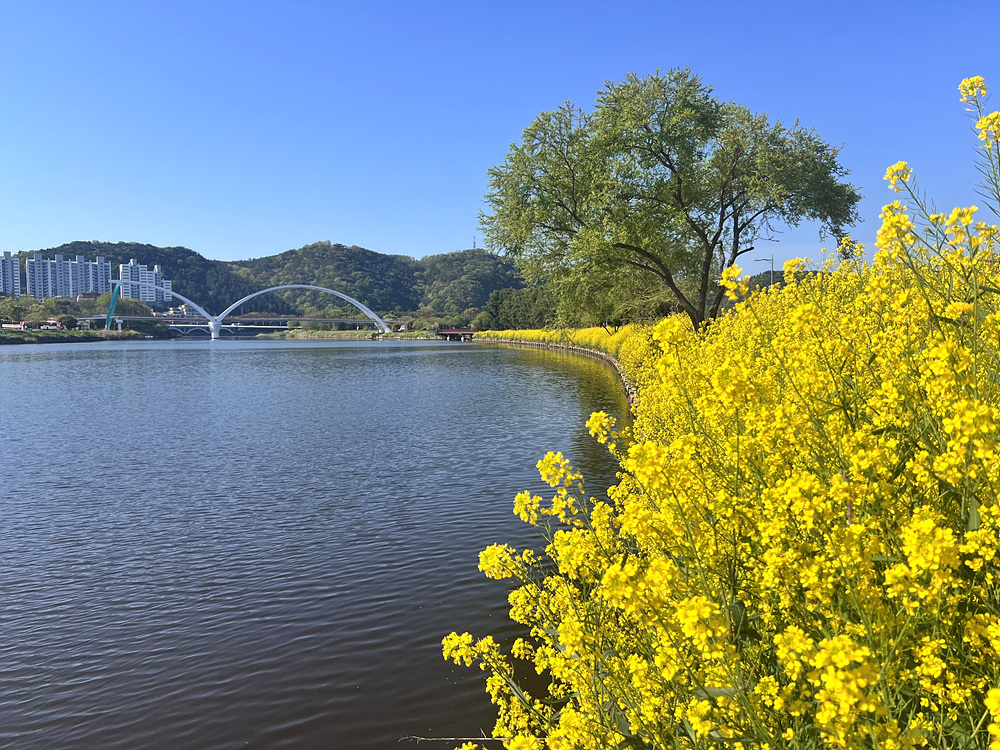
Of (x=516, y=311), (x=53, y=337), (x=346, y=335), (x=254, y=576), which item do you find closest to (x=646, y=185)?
(x=254, y=576)

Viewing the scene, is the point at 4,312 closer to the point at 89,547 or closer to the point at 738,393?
the point at 89,547

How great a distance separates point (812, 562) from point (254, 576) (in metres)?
8.27

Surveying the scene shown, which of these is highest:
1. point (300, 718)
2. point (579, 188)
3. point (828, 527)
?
point (579, 188)

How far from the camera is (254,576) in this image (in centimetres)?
941

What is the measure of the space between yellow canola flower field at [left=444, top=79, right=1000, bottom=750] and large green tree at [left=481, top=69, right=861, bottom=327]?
18303 mm

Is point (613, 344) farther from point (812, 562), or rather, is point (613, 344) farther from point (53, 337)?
point (53, 337)

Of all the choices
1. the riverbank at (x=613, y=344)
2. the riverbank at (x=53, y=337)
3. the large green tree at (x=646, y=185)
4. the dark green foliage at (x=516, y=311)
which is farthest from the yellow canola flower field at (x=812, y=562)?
the riverbank at (x=53, y=337)

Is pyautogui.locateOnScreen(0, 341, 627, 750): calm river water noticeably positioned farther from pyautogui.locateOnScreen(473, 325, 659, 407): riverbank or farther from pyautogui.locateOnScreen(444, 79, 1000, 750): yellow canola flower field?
pyautogui.locateOnScreen(444, 79, 1000, 750): yellow canola flower field

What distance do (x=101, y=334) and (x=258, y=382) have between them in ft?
382

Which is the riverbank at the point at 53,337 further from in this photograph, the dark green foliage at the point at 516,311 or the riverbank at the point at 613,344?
the riverbank at the point at 613,344

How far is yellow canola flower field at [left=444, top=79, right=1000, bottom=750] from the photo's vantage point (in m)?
2.54

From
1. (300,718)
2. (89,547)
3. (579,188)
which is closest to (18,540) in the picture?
(89,547)

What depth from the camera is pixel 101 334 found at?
13612 cm

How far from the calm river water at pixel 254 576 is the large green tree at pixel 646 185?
6.48m
